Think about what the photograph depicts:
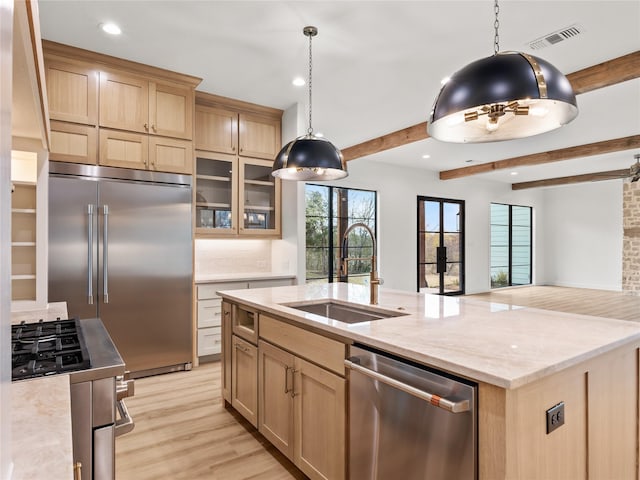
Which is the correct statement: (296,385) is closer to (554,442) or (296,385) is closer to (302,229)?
→ (554,442)

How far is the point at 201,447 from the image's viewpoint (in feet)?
7.84

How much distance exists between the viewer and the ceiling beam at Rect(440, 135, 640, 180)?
5.71m

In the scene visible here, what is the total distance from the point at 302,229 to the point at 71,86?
2.50 metres

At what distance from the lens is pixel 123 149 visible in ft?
11.3

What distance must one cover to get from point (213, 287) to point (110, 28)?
2.39 meters

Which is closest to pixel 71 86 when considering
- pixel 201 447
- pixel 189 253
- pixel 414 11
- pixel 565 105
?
pixel 189 253

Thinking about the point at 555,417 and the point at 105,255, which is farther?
the point at 105,255

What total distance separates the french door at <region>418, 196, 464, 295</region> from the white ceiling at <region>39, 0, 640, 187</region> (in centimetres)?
408

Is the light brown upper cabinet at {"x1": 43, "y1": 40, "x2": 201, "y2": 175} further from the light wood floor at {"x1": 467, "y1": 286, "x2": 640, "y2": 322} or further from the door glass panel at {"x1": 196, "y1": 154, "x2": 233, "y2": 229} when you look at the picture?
the light wood floor at {"x1": 467, "y1": 286, "x2": 640, "y2": 322}

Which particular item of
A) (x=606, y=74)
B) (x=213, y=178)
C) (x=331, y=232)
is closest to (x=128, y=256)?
(x=213, y=178)

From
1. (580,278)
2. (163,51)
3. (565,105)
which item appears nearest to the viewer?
(565,105)

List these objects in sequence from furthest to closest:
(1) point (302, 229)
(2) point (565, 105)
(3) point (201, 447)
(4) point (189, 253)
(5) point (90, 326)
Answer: (1) point (302, 229)
(4) point (189, 253)
(3) point (201, 447)
(5) point (90, 326)
(2) point (565, 105)

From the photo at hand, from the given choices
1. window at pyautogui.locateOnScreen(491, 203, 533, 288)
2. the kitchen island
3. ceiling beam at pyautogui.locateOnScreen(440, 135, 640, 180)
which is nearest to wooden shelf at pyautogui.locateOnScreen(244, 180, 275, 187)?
the kitchen island

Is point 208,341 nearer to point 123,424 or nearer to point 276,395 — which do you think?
point 276,395
